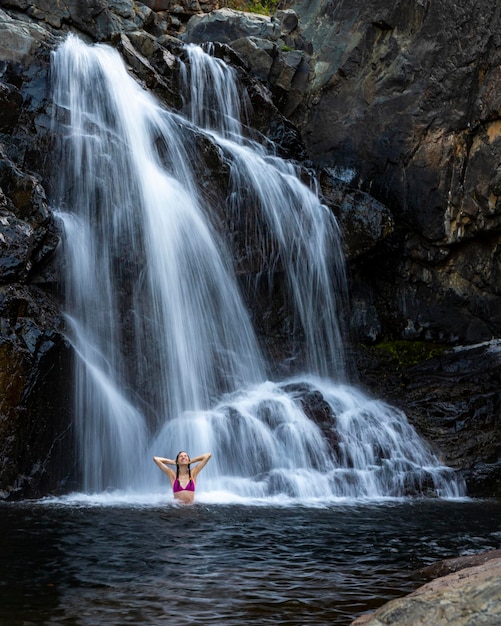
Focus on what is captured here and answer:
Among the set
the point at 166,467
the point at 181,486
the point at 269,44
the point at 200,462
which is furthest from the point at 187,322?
the point at 269,44

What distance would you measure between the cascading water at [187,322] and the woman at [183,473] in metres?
0.65

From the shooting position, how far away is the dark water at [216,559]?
→ 504cm

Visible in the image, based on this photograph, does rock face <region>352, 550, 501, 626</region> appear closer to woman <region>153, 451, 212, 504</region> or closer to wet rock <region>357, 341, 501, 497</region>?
woman <region>153, 451, 212, 504</region>

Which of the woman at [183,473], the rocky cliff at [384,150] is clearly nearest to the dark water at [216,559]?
the woman at [183,473]

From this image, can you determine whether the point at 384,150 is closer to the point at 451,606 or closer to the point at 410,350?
the point at 410,350

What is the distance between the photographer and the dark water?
5.04 metres

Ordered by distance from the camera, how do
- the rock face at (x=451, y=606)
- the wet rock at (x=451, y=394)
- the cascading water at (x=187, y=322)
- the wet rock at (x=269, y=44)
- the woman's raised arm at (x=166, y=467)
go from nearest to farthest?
the rock face at (x=451, y=606) < the woman's raised arm at (x=166, y=467) < the cascading water at (x=187, y=322) < the wet rock at (x=451, y=394) < the wet rock at (x=269, y=44)

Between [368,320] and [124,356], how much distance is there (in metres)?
7.15

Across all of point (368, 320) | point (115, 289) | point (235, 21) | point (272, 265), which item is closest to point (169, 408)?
point (115, 289)

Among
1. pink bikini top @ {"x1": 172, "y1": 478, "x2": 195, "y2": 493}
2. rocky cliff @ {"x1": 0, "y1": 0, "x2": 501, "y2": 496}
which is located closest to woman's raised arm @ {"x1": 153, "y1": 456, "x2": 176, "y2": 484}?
pink bikini top @ {"x1": 172, "y1": 478, "x2": 195, "y2": 493}

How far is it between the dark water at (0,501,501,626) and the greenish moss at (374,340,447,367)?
6.75m

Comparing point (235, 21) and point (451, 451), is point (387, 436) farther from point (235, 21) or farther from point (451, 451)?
point (235, 21)

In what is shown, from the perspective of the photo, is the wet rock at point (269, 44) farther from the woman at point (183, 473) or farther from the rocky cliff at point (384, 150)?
the woman at point (183, 473)

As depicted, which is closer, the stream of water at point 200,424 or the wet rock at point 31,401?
the stream of water at point 200,424
